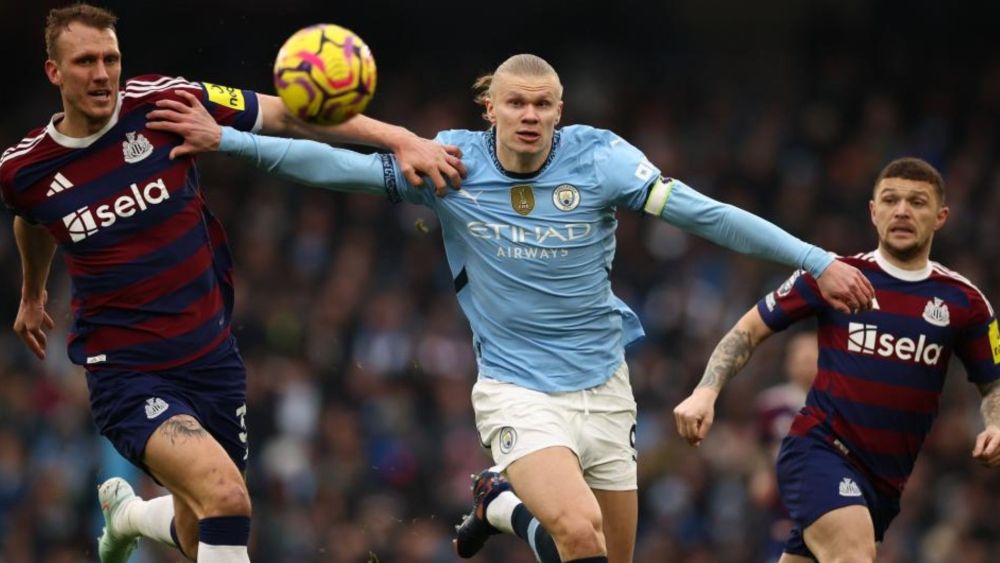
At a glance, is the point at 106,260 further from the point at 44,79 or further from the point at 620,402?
the point at 44,79

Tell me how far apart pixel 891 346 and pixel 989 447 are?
2.11ft

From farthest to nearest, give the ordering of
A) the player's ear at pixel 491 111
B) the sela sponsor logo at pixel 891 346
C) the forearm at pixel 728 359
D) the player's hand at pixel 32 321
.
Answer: the player's hand at pixel 32 321, the sela sponsor logo at pixel 891 346, the forearm at pixel 728 359, the player's ear at pixel 491 111

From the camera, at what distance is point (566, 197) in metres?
7.84

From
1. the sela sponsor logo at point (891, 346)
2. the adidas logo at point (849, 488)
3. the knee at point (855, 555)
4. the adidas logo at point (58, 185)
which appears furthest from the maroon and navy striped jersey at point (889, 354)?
the adidas logo at point (58, 185)

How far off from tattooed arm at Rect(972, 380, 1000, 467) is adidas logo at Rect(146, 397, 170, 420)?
A: 3677 millimetres

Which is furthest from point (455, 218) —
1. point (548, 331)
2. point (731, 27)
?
point (731, 27)

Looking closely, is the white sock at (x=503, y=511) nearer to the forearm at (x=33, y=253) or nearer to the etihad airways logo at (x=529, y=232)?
the etihad airways logo at (x=529, y=232)

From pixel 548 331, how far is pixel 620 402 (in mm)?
486

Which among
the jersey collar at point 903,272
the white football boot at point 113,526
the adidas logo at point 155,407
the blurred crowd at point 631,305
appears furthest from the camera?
the blurred crowd at point 631,305

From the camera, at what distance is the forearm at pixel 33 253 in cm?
809

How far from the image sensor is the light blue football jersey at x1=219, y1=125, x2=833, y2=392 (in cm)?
773

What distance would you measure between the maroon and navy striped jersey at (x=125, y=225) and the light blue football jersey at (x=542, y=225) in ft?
1.75

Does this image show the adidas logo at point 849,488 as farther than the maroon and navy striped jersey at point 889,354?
No

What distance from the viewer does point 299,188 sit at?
1833 cm
